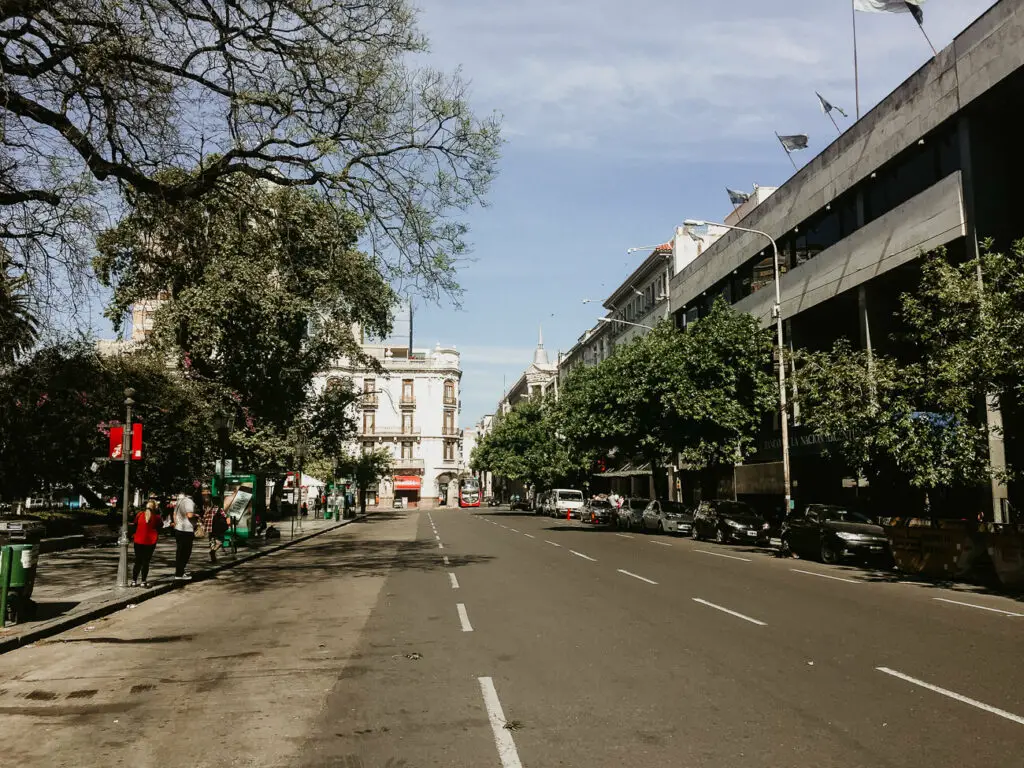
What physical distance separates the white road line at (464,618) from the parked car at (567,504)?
152 feet

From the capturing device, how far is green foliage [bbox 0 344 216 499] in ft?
87.7

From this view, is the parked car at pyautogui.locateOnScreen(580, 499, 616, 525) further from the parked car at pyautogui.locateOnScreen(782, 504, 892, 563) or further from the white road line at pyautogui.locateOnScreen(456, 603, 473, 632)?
the white road line at pyautogui.locateOnScreen(456, 603, 473, 632)

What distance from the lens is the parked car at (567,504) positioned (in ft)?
197

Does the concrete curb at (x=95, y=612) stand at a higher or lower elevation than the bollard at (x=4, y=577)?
lower

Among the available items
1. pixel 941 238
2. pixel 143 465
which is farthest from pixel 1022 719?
pixel 143 465

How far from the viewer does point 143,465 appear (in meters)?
30.8

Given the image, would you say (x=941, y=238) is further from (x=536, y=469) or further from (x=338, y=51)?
(x=536, y=469)

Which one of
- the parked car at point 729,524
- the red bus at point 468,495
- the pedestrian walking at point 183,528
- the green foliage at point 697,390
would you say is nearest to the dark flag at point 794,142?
the green foliage at point 697,390

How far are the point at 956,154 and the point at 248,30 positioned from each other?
19536 mm

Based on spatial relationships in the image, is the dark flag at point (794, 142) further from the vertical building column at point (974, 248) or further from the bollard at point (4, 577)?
the bollard at point (4, 577)

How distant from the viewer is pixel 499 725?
627cm

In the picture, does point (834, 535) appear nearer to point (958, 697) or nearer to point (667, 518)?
point (958, 697)

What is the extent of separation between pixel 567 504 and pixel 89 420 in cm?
3749

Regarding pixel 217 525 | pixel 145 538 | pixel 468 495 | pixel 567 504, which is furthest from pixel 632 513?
pixel 468 495
